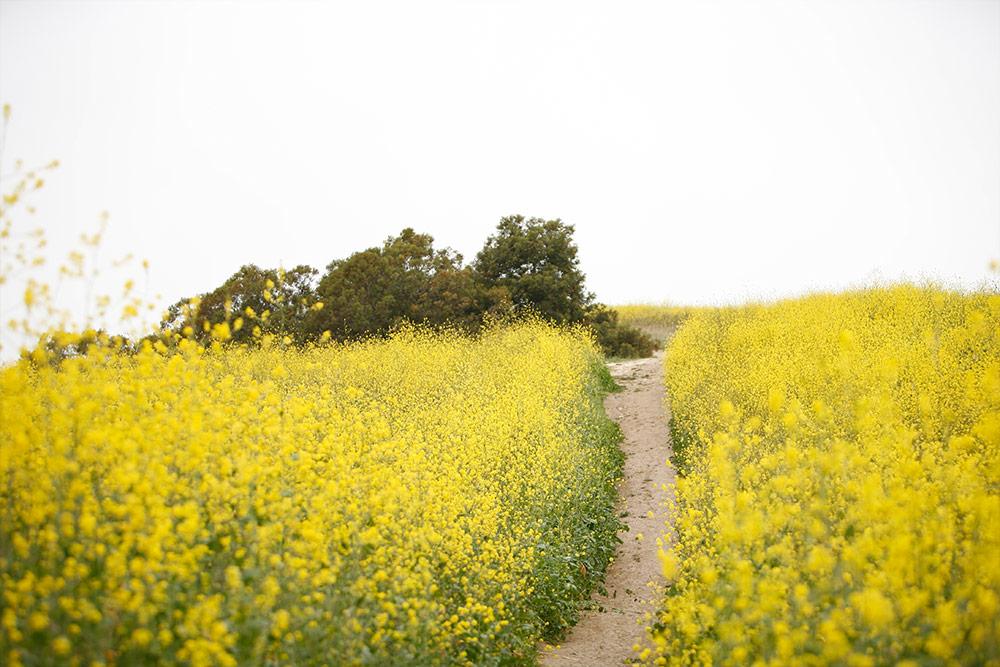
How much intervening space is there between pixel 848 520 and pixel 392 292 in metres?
16.7

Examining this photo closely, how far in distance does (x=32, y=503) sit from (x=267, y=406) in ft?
7.84

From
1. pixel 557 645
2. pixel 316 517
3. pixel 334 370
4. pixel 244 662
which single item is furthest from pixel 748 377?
pixel 244 662

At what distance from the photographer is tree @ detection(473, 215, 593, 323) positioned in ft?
76.6

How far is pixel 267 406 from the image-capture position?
6.30 metres

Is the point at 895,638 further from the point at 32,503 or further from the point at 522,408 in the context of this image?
the point at 522,408

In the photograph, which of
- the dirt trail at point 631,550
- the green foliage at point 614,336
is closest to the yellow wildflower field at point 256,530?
the dirt trail at point 631,550

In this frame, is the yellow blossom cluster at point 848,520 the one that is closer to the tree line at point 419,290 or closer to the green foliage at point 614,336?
the tree line at point 419,290

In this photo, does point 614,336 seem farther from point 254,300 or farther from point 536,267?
point 254,300

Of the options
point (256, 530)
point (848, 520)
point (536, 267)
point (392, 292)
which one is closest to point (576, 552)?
point (848, 520)

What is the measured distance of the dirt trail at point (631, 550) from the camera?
23.2 ft

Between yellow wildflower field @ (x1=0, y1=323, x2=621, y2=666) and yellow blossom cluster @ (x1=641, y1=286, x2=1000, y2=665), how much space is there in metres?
1.72

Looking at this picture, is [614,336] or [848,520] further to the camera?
[614,336]

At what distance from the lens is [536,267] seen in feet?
78.8

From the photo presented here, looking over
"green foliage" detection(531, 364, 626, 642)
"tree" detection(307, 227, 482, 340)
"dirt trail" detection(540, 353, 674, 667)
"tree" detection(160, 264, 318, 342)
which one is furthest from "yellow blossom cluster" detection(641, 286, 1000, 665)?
"tree" detection(160, 264, 318, 342)
